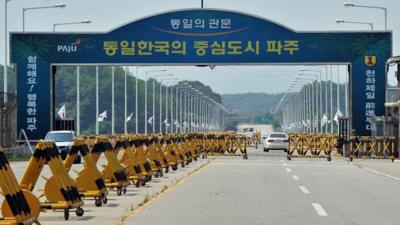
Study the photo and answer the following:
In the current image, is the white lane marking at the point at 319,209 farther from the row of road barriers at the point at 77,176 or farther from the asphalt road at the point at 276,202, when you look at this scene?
the row of road barriers at the point at 77,176

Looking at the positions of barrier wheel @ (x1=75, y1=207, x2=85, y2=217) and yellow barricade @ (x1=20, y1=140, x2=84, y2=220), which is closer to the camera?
yellow barricade @ (x1=20, y1=140, x2=84, y2=220)

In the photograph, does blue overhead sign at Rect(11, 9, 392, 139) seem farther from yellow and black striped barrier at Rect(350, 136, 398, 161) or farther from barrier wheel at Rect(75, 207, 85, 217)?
barrier wheel at Rect(75, 207, 85, 217)

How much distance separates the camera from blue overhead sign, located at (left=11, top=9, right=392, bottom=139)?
53.5m

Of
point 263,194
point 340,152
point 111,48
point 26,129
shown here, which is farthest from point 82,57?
point 263,194

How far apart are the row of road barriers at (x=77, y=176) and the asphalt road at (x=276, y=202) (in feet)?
3.79

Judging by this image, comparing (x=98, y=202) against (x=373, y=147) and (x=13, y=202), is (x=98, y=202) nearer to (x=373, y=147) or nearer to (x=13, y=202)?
(x=13, y=202)

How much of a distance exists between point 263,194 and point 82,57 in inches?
1360

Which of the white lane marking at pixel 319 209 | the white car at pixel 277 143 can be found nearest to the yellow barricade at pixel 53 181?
the white lane marking at pixel 319 209

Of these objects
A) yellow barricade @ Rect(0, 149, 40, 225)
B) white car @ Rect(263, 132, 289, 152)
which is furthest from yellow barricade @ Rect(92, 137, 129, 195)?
white car @ Rect(263, 132, 289, 152)

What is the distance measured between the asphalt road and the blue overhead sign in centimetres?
2533

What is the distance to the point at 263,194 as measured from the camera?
2125cm

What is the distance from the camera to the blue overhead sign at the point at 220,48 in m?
53.5

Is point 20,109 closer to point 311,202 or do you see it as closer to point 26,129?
point 26,129

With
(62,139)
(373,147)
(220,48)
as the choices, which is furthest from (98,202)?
(220,48)
